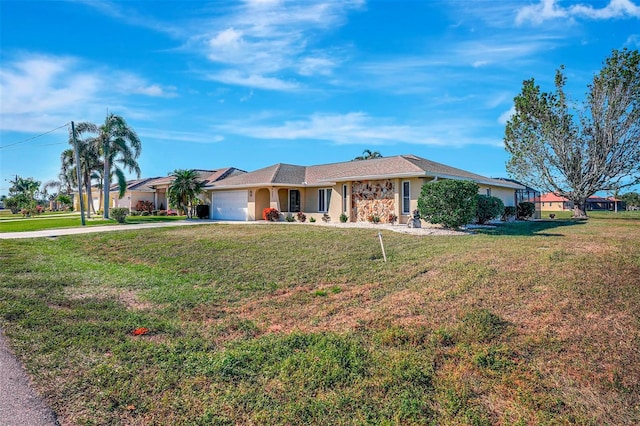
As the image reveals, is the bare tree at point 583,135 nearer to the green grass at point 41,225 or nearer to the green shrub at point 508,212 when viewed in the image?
the green shrub at point 508,212

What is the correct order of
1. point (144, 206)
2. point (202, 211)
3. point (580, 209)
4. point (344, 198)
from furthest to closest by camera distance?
1. point (144, 206)
2. point (580, 209)
3. point (202, 211)
4. point (344, 198)

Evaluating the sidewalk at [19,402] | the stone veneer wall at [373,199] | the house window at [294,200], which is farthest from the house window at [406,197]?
the sidewalk at [19,402]

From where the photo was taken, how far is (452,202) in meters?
16.0

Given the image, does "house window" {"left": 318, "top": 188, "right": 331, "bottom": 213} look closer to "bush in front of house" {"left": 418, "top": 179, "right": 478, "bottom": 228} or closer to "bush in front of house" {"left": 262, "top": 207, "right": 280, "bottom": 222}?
"bush in front of house" {"left": 262, "top": 207, "right": 280, "bottom": 222}

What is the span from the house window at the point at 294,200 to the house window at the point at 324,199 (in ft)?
6.39

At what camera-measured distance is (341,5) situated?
1168cm

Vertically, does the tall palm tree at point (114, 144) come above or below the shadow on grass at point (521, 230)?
above

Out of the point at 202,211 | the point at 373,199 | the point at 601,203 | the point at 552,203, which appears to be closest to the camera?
the point at 373,199

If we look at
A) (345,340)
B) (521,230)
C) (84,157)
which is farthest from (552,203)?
(345,340)

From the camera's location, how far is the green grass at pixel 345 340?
362 cm

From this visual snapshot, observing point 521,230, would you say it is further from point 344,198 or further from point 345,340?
point 345,340

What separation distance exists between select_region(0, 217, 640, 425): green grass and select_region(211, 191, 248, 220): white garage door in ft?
61.9

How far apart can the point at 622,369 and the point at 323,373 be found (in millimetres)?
3308

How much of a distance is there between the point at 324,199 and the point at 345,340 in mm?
21932
